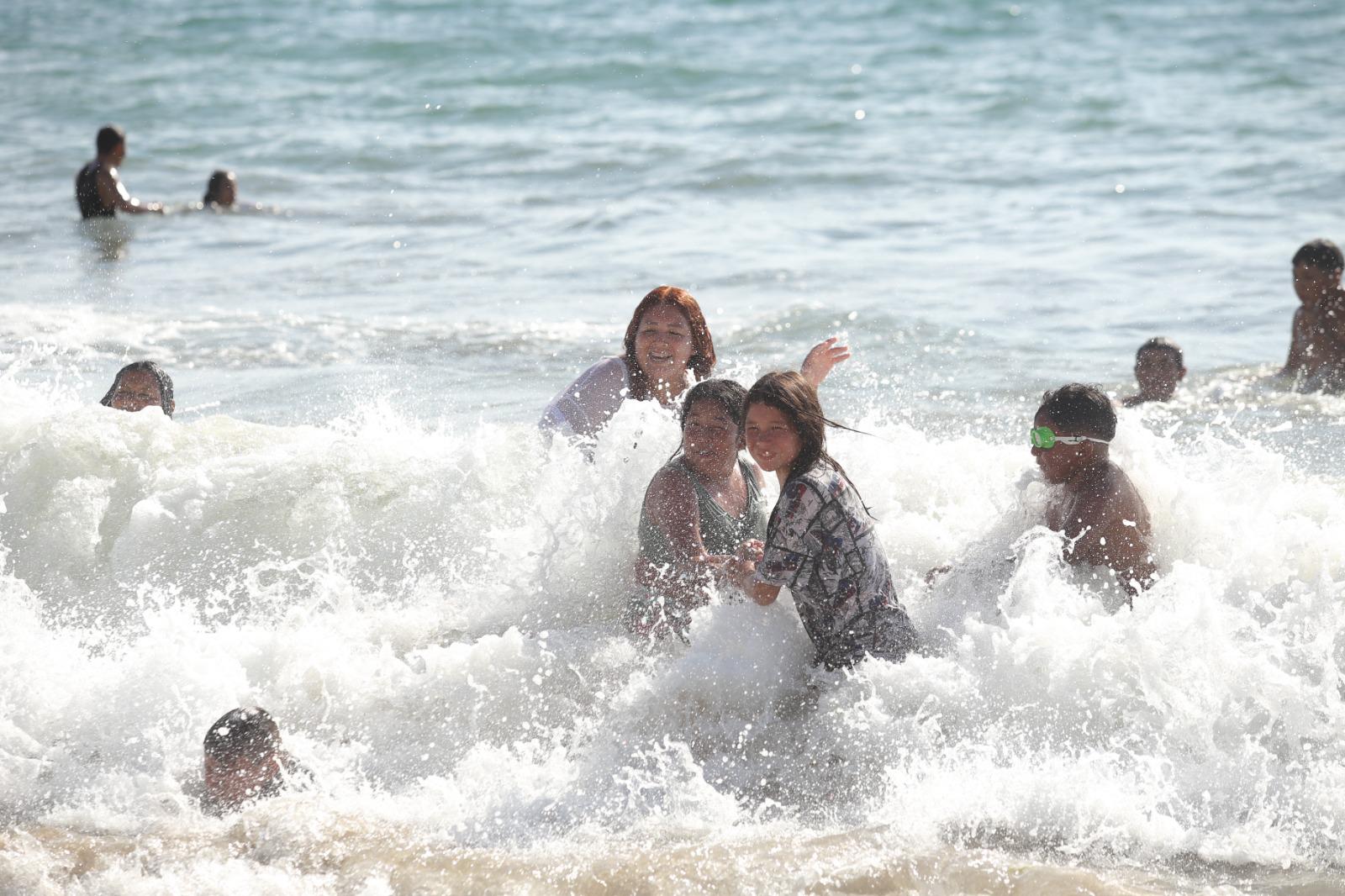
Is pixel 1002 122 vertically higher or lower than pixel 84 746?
higher

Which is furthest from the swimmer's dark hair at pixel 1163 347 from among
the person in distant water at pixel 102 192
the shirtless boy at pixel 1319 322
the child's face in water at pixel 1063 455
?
the person in distant water at pixel 102 192

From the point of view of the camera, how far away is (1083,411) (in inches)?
222

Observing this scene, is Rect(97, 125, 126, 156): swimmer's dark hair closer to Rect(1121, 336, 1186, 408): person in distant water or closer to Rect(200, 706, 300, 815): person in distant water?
Rect(1121, 336, 1186, 408): person in distant water

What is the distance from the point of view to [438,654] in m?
5.73

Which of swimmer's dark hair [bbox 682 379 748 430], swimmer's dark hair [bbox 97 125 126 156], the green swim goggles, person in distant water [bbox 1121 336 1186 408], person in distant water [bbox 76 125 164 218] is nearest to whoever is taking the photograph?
swimmer's dark hair [bbox 682 379 748 430]

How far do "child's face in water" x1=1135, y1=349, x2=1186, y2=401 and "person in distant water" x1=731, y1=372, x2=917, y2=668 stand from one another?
4711 mm

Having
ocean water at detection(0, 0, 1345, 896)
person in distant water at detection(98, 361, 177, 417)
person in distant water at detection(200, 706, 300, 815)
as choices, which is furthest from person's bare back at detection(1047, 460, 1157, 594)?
person in distant water at detection(98, 361, 177, 417)

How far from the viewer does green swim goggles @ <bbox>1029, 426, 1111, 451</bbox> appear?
224 inches

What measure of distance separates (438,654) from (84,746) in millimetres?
1339

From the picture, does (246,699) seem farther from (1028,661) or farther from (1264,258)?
(1264,258)

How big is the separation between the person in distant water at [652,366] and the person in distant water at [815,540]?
1445mm

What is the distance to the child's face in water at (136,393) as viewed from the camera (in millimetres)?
8109

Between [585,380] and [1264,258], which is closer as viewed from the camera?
[585,380]

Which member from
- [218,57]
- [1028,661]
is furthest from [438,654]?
[218,57]
